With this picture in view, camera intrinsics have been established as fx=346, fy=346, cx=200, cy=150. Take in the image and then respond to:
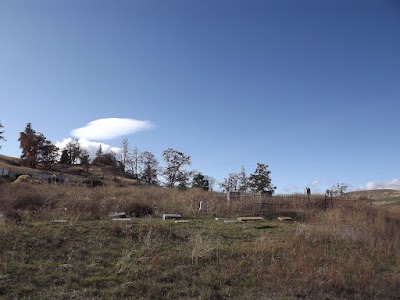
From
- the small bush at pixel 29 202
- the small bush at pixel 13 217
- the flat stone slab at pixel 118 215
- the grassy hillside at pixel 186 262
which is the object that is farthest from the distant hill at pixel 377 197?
the small bush at pixel 13 217

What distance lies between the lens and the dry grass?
6.15 metres

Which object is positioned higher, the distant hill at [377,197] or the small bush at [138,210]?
the distant hill at [377,197]

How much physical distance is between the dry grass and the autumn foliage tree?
61081mm

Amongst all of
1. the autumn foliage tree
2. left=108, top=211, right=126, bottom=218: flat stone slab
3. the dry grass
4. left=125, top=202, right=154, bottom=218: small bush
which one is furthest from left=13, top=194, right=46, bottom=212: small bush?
the autumn foliage tree

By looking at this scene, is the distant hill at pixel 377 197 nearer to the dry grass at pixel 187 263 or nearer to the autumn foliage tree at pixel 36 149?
the dry grass at pixel 187 263

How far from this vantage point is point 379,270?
8.34 m

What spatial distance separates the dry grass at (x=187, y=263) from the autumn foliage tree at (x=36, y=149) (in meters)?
61.1

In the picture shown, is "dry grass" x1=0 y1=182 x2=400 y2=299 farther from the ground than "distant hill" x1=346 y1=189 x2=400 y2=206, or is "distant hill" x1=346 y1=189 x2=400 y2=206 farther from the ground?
"distant hill" x1=346 y1=189 x2=400 y2=206

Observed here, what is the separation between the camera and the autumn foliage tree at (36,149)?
66.9 metres

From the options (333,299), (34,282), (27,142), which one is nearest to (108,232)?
(34,282)

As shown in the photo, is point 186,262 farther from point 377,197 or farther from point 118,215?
point 377,197

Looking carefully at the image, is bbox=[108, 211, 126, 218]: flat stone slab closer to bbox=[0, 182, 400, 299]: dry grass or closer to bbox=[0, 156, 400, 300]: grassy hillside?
bbox=[0, 156, 400, 300]: grassy hillside

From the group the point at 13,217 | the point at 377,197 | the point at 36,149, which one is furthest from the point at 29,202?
the point at 36,149

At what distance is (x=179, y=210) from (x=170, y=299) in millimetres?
11472
